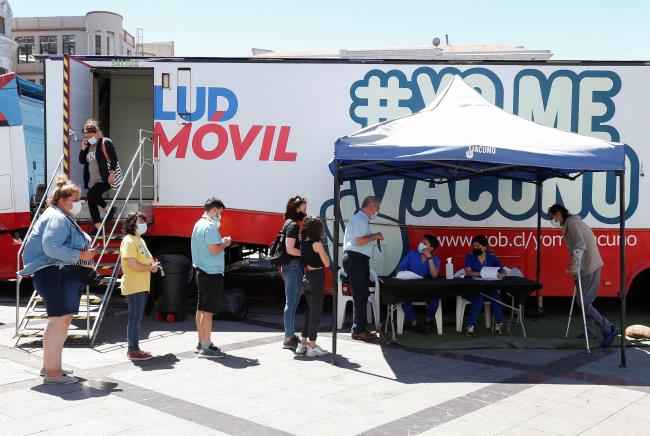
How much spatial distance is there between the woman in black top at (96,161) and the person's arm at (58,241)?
2.99 m

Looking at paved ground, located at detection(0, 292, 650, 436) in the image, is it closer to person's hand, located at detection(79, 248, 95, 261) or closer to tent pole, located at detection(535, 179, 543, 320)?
person's hand, located at detection(79, 248, 95, 261)

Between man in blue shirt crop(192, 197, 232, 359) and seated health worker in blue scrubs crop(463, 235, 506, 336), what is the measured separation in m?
3.10

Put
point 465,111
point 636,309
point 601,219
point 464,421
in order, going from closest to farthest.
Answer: point 464,421 → point 465,111 → point 601,219 → point 636,309

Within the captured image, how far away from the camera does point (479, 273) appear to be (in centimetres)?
851

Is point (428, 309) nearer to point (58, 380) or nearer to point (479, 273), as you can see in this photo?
point (479, 273)

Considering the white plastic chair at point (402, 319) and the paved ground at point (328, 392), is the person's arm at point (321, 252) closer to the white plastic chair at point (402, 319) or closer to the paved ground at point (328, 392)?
the paved ground at point (328, 392)

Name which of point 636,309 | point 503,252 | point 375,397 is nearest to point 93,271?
point 375,397

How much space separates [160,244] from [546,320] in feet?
18.8

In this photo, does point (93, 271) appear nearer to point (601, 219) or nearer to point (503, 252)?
point (503, 252)

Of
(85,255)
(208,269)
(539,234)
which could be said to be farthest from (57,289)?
(539,234)

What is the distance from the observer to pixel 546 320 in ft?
31.5

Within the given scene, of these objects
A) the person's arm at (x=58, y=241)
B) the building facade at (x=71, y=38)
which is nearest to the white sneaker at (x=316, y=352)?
the person's arm at (x=58, y=241)

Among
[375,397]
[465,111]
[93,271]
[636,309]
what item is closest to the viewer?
[375,397]

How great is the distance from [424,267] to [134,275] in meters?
3.55
